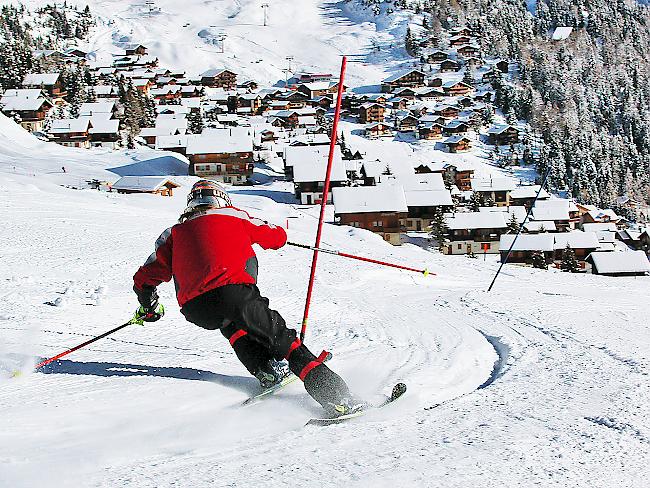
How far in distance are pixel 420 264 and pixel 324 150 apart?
37.0 m

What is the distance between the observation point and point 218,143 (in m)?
47.2

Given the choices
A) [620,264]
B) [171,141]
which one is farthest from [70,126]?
[620,264]

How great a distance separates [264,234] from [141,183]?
3301cm

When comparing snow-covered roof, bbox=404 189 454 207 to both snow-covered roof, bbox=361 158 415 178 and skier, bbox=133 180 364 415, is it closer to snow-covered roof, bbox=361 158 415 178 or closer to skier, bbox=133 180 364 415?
snow-covered roof, bbox=361 158 415 178

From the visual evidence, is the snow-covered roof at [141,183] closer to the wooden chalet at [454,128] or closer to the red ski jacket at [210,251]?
the red ski jacket at [210,251]

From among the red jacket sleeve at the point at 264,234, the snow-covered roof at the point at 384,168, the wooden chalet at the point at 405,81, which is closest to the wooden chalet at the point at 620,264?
the snow-covered roof at the point at 384,168

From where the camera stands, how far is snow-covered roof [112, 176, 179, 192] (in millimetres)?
33688

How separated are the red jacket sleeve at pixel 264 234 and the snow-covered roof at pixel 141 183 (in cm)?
3116

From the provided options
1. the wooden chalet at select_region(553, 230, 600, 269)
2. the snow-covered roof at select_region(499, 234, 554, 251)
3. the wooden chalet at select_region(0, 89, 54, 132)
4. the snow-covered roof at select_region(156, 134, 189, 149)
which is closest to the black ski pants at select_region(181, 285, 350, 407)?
the snow-covered roof at select_region(499, 234, 554, 251)

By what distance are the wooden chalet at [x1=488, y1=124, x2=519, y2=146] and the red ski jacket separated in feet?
263

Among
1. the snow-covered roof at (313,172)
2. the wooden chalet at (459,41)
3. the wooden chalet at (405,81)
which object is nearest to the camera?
the snow-covered roof at (313,172)

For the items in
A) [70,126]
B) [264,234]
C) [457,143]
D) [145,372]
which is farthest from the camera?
[457,143]

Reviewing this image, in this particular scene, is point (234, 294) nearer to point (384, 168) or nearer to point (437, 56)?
point (384, 168)

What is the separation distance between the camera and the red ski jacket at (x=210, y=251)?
3.12 metres
